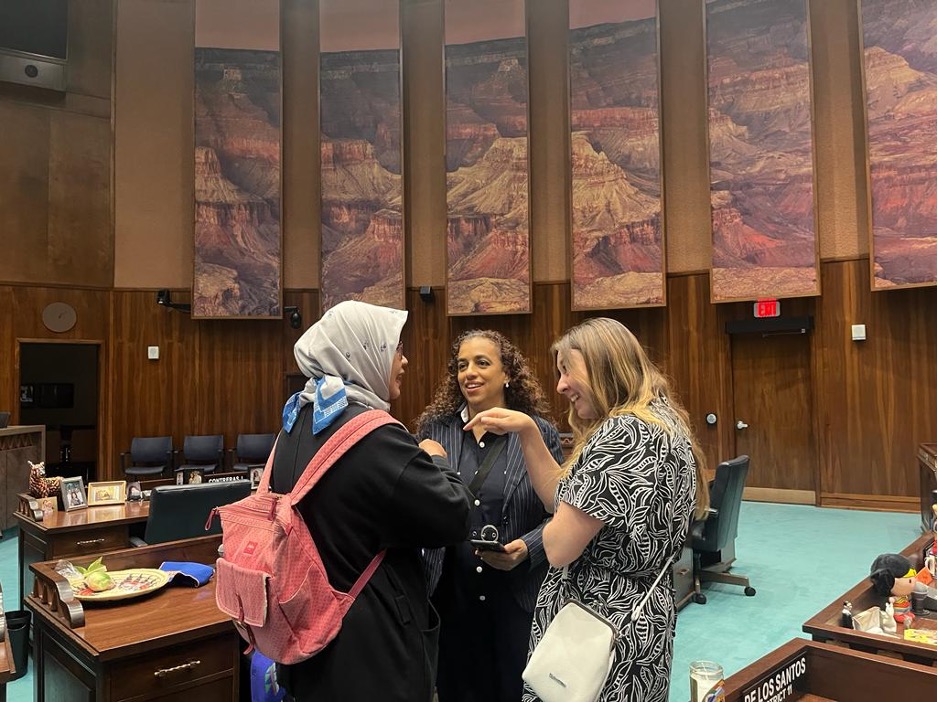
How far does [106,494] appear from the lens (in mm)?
4285

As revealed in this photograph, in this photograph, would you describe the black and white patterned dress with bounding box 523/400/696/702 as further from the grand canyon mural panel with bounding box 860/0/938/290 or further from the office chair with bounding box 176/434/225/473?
the office chair with bounding box 176/434/225/473

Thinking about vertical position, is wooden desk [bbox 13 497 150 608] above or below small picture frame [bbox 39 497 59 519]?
below

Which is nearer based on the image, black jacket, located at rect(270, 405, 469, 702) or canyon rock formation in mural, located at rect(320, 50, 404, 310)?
black jacket, located at rect(270, 405, 469, 702)

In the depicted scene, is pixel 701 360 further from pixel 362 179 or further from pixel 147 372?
pixel 147 372

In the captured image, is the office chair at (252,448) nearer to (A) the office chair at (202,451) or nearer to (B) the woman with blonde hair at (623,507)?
(A) the office chair at (202,451)

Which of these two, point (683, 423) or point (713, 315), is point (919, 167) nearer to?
point (713, 315)

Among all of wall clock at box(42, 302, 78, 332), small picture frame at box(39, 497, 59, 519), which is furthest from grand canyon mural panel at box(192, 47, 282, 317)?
small picture frame at box(39, 497, 59, 519)

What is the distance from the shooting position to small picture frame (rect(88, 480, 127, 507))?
4242mm

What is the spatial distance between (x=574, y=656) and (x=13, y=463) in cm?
725

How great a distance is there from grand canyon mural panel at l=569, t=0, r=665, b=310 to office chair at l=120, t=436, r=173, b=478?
583cm

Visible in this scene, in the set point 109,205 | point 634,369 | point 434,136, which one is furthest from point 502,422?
point 109,205


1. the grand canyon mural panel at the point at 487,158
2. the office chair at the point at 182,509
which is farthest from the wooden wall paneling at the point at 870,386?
the office chair at the point at 182,509

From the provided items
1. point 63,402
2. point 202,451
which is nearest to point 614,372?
point 202,451

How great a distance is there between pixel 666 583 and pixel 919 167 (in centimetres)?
761
